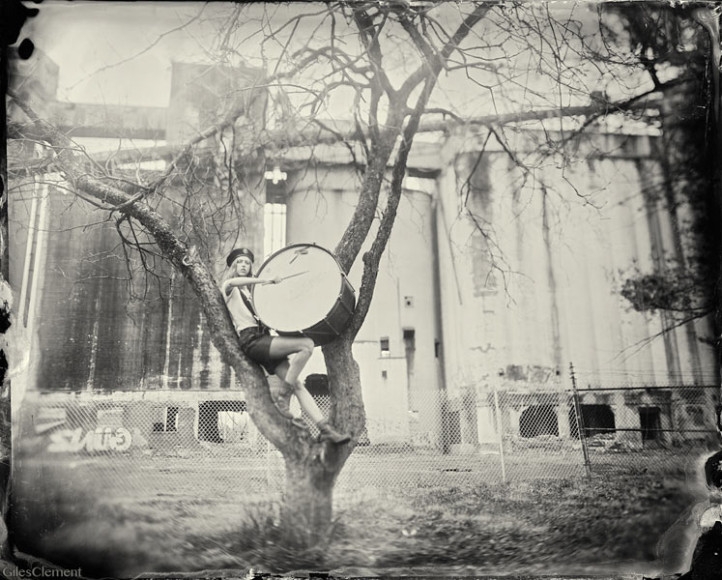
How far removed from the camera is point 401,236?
147 inches

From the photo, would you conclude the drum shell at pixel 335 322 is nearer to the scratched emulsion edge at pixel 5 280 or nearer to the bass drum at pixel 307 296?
the bass drum at pixel 307 296

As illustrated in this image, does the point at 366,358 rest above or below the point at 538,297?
below

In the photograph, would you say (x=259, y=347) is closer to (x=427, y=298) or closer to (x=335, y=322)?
(x=335, y=322)

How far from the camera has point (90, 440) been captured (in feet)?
11.5

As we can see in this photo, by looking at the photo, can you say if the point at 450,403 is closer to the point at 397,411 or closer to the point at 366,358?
the point at 397,411

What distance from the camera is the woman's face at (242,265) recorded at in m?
3.62

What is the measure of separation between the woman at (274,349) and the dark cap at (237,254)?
16cm

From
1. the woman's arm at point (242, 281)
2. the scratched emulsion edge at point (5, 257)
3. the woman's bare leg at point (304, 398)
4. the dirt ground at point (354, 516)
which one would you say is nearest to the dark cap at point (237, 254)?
the woman's arm at point (242, 281)

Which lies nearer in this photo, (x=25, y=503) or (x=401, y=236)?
(x=25, y=503)

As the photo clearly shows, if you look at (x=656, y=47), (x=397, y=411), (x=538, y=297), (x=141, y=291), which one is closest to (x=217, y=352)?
(x=141, y=291)

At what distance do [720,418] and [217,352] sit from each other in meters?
3.25

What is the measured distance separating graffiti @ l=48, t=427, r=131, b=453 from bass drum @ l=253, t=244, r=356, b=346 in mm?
1150

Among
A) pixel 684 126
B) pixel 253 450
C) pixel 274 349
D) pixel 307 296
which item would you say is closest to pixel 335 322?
pixel 307 296

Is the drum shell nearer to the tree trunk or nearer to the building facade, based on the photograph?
the building facade
